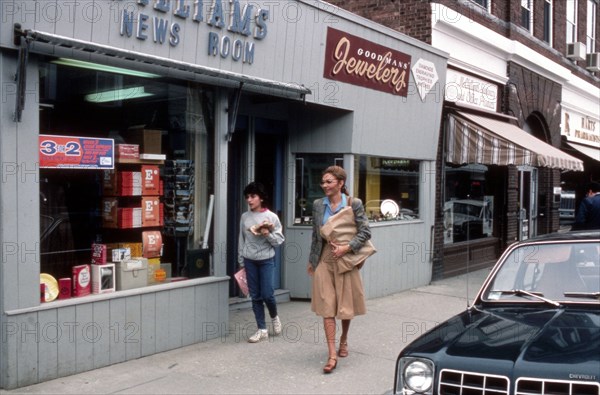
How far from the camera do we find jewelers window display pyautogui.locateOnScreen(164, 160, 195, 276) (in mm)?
7070

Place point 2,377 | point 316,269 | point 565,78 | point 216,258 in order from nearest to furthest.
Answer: point 2,377 → point 316,269 → point 216,258 → point 565,78

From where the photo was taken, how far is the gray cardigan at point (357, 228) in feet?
19.5

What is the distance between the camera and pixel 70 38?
5.56m

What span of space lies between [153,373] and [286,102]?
4485 millimetres

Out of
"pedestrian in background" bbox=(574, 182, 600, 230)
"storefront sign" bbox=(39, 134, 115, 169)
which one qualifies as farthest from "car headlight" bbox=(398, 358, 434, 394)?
"pedestrian in background" bbox=(574, 182, 600, 230)

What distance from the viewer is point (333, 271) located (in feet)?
19.9

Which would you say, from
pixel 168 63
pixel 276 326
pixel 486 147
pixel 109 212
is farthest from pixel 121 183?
pixel 486 147

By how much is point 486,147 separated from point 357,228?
6.26 metres

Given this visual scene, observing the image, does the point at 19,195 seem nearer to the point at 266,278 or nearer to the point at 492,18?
the point at 266,278

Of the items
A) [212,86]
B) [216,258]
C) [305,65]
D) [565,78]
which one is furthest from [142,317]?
[565,78]

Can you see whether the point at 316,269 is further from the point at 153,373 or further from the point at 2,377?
the point at 2,377

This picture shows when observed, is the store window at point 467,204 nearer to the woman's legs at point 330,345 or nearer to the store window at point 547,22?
the store window at point 547,22

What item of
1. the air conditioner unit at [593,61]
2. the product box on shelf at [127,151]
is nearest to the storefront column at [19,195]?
the product box on shelf at [127,151]

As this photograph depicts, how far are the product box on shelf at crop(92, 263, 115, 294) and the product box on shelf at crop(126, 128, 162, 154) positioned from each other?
127cm
